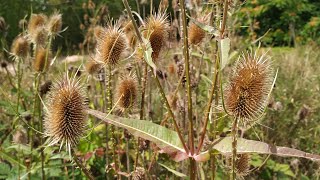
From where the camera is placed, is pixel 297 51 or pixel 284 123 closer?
pixel 284 123

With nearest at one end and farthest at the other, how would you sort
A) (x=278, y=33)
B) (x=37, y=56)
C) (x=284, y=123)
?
(x=37, y=56) < (x=284, y=123) < (x=278, y=33)

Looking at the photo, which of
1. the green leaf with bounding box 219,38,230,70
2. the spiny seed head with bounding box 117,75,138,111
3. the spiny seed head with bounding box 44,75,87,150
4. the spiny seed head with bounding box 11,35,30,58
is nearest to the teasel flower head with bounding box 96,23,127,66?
the spiny seed head with bounding box 117,75,138,111

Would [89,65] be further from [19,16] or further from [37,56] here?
[19,16]

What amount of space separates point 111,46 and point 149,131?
361 millimetres

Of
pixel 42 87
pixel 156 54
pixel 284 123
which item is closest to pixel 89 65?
pixel 42 87

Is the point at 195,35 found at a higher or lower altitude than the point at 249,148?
higher

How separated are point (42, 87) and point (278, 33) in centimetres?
862

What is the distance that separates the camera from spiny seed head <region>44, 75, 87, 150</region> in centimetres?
135

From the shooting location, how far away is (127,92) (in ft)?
5.43

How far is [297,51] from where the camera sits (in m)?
6.52

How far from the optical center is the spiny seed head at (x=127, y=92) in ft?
5.40

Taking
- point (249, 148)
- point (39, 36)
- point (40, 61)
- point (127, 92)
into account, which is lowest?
point (249, 148)

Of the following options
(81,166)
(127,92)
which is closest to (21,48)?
(127,92)

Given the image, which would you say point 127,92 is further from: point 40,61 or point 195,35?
point 40,61
